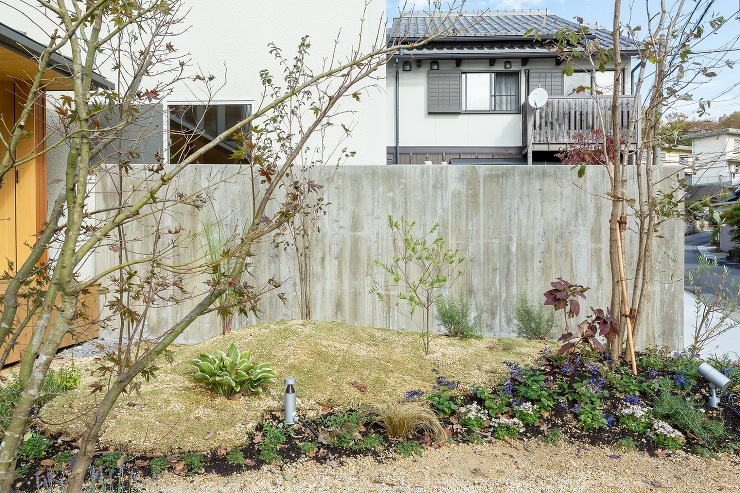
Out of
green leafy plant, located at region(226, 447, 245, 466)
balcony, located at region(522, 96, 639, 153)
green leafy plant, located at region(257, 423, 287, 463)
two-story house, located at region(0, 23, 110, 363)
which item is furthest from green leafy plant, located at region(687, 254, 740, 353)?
balcony, located at region(522, 96, 639, 153)

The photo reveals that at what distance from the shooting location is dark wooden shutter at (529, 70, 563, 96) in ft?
46.4

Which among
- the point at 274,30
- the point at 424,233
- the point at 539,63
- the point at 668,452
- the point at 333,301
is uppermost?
the point at 539,63

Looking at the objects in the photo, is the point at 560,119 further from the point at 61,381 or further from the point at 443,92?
the point at 61,381

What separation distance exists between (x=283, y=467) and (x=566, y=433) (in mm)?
1808

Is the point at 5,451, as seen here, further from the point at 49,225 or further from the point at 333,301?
the point at 333,301

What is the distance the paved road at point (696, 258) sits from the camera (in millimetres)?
13692

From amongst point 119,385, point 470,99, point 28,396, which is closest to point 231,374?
point 119,385

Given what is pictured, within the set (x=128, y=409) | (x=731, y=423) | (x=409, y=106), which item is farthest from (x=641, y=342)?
(x=409, y=106)

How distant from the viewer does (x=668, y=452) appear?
3686 millimetres

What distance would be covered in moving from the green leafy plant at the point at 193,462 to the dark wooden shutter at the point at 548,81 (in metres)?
12.7

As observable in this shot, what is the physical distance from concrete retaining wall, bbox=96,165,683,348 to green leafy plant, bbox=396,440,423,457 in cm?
305

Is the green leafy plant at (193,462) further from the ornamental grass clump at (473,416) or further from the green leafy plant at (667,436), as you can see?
the green leafy plant at (667,436)

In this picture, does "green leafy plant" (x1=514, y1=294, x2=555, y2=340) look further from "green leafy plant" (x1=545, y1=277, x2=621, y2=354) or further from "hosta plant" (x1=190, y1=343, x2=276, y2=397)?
"hosta plant" (x1=190, y1=343, x2=276, y2=397)

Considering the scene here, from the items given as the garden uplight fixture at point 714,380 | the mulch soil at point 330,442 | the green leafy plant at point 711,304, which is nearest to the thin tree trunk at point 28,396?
the mulch soil at point 330,442
